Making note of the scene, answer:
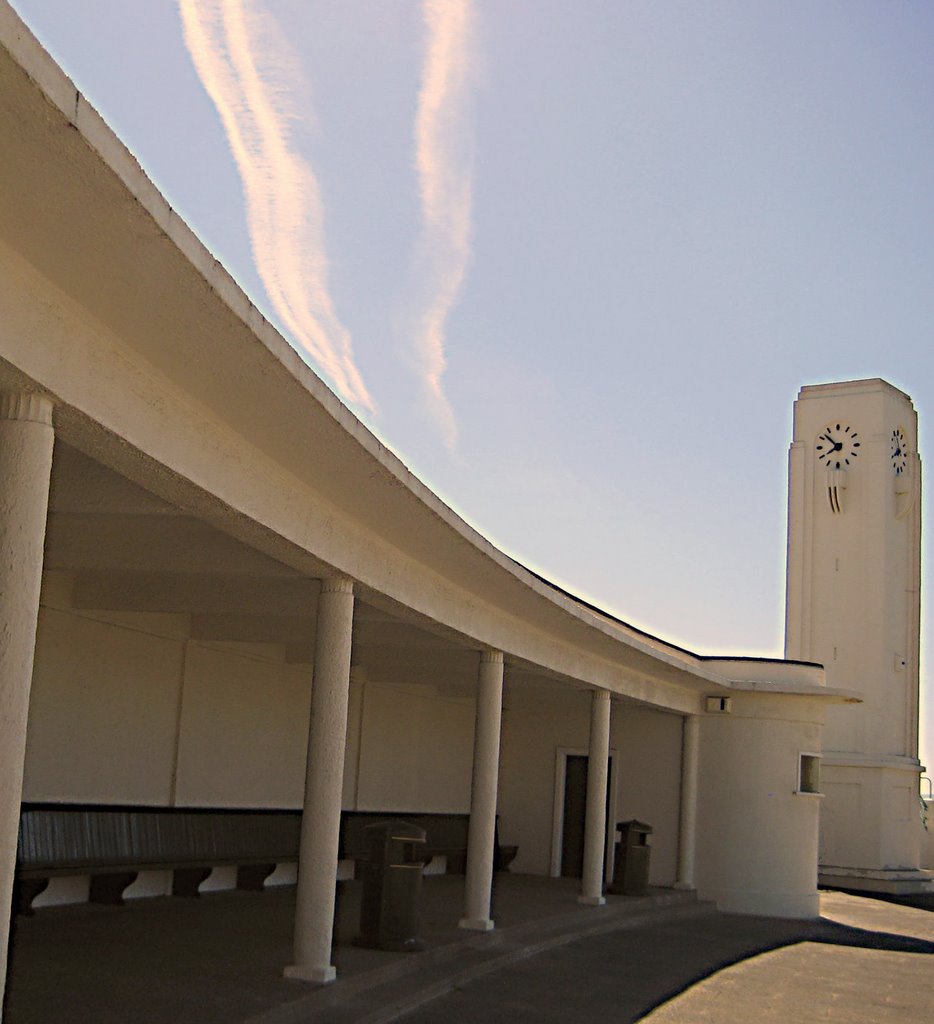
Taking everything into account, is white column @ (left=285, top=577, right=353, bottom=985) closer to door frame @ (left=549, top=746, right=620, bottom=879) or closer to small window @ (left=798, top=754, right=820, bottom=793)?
door frame @ (left=549, top=746, right=620, bottom=879)

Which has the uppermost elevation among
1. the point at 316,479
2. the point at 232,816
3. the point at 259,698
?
the point at 316,479

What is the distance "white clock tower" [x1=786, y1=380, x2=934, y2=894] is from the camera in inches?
1330

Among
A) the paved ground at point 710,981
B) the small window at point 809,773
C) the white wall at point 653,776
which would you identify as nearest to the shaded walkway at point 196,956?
the paved ground at point 710,981

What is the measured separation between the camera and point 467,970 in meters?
11.4

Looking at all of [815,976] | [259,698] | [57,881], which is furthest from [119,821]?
[815,976]

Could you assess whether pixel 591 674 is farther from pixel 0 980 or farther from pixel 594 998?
pixel 0 980

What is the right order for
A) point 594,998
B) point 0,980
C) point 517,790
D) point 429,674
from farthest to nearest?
point 517,790 < point 429,674 < point 594,998 < point 0,980

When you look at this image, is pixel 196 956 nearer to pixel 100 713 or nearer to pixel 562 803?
pixel 100 713

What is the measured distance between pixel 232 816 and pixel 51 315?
34.7 ft

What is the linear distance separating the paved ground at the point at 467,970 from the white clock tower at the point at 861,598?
15867mm

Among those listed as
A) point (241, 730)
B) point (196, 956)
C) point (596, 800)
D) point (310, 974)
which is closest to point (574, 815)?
point (596, 800)

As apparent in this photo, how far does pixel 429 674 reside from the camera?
18.4 meters

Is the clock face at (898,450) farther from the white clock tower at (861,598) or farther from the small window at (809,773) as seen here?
the small window at (809,773)

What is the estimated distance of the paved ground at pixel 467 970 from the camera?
842cm
